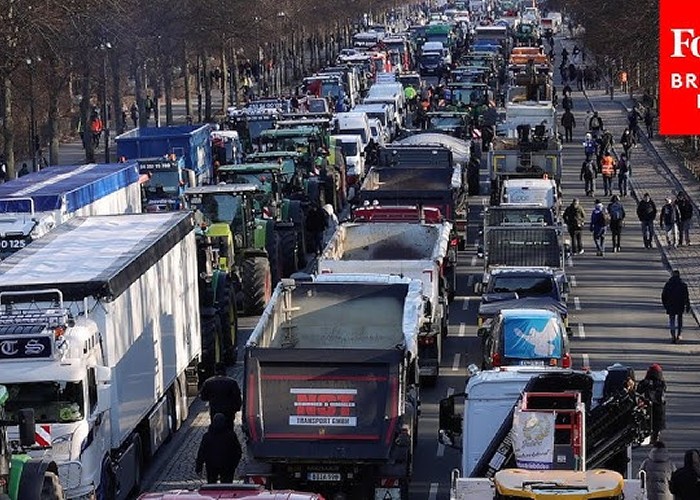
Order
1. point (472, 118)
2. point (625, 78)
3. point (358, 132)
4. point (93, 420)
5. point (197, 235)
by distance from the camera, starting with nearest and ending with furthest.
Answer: point (93, 420) → point (197, 235) → point (358, 132) → point (472, 118) → point (625, 78)

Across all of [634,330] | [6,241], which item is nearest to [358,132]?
[634,330]

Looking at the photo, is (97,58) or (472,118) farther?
(472,118)

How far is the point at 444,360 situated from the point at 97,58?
110 ft

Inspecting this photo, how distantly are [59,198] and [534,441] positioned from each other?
17.0 m

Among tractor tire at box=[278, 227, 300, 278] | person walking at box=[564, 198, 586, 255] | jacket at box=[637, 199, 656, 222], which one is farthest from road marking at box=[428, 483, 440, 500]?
jacket at box=[637, 199, 656, 222]

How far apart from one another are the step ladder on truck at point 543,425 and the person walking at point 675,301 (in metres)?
11.2

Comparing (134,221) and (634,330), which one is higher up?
(134,221)

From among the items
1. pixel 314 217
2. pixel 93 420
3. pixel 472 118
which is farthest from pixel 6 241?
pixel 472 118

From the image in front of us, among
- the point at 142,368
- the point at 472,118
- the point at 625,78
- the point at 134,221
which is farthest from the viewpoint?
the point at 625,78

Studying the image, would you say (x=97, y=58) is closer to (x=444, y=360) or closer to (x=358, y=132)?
(x=358, y=132)

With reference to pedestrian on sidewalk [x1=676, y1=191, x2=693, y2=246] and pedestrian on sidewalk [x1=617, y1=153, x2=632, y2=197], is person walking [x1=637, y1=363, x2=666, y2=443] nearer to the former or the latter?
pedestrian on sidewalk [x1=676, y1=191, x2=693, y2=246]

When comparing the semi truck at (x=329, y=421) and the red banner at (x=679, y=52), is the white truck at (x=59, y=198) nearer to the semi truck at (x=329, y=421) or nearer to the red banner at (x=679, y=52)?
the red banner at (x=679, y=52)

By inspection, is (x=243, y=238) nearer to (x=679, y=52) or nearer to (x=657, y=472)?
(x=679, y=52)

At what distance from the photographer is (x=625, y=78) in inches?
3634
